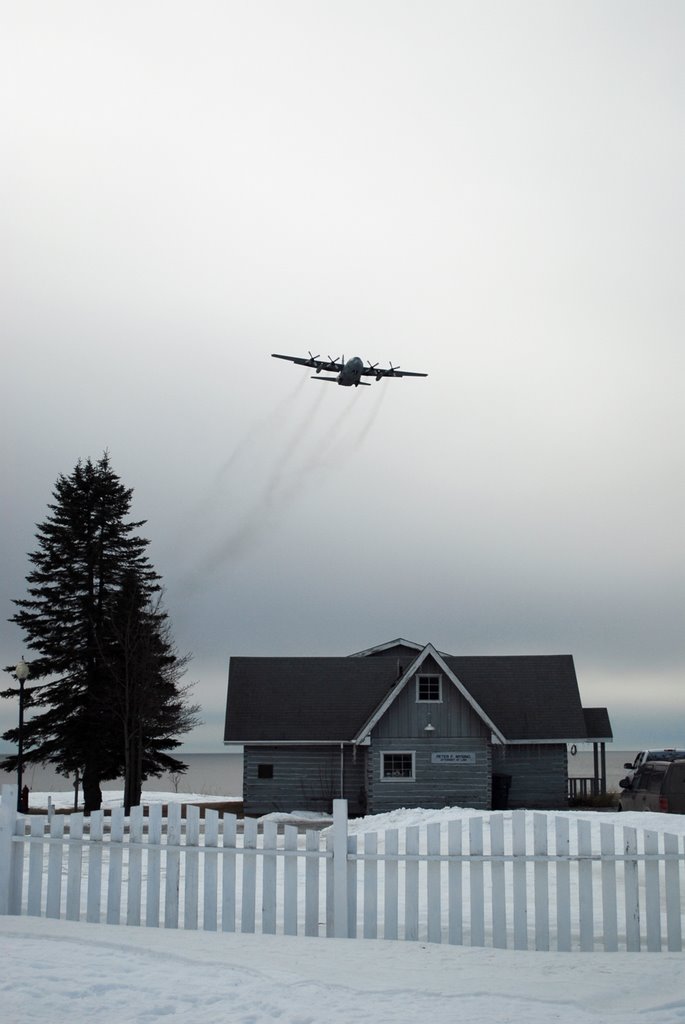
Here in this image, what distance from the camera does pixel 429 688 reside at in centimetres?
4203

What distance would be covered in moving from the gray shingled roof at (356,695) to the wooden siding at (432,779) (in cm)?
213

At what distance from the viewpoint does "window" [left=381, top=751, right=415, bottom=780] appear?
137 feet

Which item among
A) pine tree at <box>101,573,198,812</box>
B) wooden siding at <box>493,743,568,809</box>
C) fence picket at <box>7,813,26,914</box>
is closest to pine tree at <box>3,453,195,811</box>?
pine tree at <box>101,573,198,812</box>

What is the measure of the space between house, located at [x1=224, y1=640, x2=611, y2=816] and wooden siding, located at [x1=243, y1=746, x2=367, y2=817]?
4 centimetres

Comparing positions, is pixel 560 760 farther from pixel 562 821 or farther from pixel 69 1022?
pixel 69 1022

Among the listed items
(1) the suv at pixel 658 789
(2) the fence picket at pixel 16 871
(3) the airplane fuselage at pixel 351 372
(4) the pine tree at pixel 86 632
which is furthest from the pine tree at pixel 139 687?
(2) the fence picket at pixel 16 871

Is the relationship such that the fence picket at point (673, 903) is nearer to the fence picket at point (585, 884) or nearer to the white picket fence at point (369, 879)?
the white picket fence at point (369, 879)

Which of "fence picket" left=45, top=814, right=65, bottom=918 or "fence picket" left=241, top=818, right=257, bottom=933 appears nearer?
"fence picket" left=241, top=818, right=257, bottom=933

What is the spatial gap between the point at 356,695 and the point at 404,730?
391 centimetres

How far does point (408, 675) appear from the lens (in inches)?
1630

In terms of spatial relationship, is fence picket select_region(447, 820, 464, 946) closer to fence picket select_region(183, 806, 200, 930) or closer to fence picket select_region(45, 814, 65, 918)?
fence picket select_region(183, 806, 200, 930)

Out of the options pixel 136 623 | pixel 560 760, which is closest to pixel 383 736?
pixel 560 760

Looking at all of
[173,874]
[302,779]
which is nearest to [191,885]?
[173,874]

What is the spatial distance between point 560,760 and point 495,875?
112 feet
